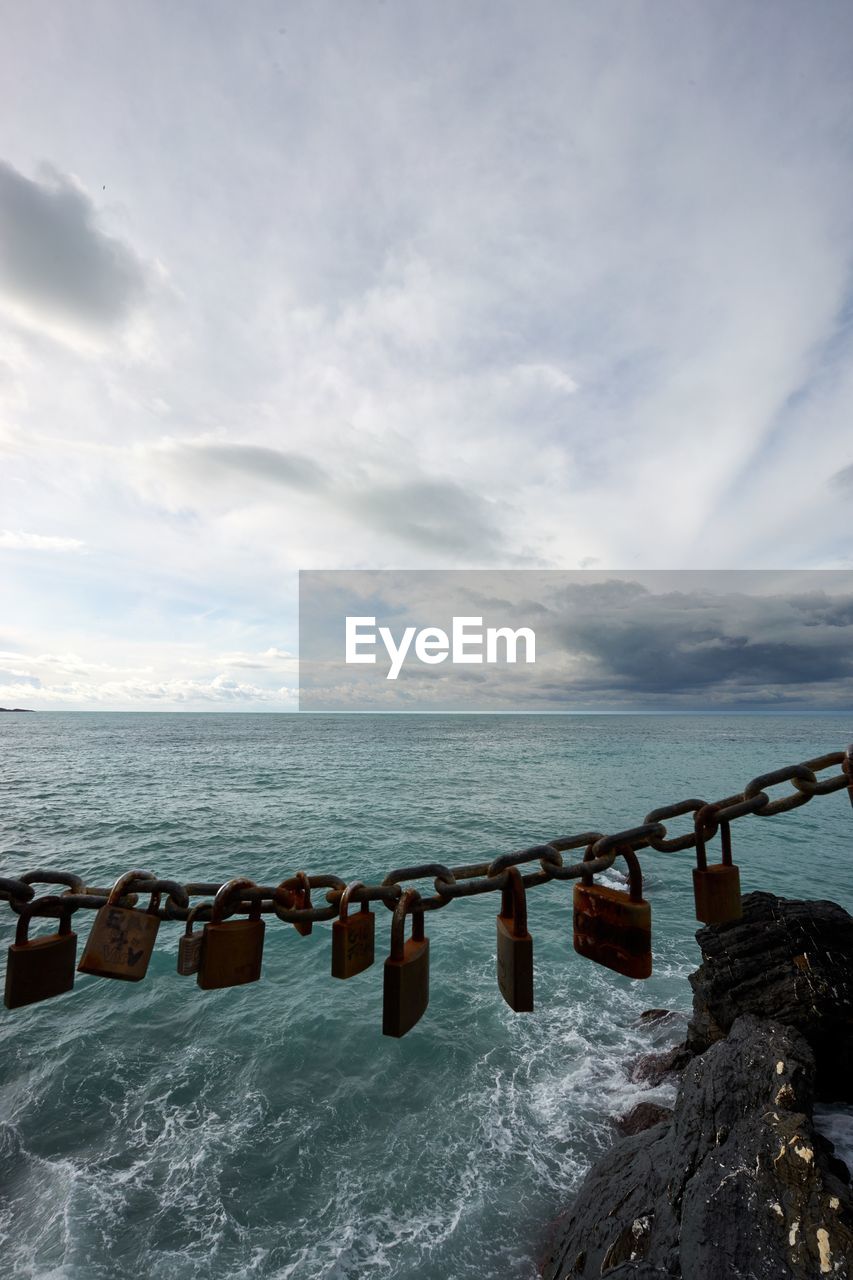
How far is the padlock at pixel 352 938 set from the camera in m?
2.34

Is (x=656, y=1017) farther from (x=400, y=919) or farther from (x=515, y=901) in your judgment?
(x=400, y=919)

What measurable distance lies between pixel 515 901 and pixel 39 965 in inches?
88.0

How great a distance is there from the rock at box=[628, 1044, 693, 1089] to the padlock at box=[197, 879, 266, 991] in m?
11.0

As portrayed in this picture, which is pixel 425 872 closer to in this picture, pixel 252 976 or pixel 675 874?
pixel 252 976

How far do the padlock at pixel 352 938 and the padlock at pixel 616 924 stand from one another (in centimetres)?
95

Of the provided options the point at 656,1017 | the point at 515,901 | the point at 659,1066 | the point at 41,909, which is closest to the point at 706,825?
the point at 515,901

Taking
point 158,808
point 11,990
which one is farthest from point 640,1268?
point 158,808

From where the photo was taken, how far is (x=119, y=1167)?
8.66 meters

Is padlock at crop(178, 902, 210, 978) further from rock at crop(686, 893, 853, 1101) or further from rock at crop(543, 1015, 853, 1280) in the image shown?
rock at crop(686, 893, 853, 1101)

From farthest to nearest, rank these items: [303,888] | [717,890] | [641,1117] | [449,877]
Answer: [641,1117], [717,890], [303,888], [449,877]

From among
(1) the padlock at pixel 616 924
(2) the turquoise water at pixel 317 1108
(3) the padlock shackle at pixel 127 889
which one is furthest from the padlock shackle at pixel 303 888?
(2) the turquoise water at pixel 317 1108

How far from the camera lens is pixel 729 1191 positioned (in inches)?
178

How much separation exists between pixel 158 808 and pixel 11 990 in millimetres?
39105

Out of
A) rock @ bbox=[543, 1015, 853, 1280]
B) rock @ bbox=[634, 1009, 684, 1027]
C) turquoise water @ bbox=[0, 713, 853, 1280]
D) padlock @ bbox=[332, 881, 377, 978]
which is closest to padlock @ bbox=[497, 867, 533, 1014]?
padlock @ bbox=[332, 881, 377, 978]
